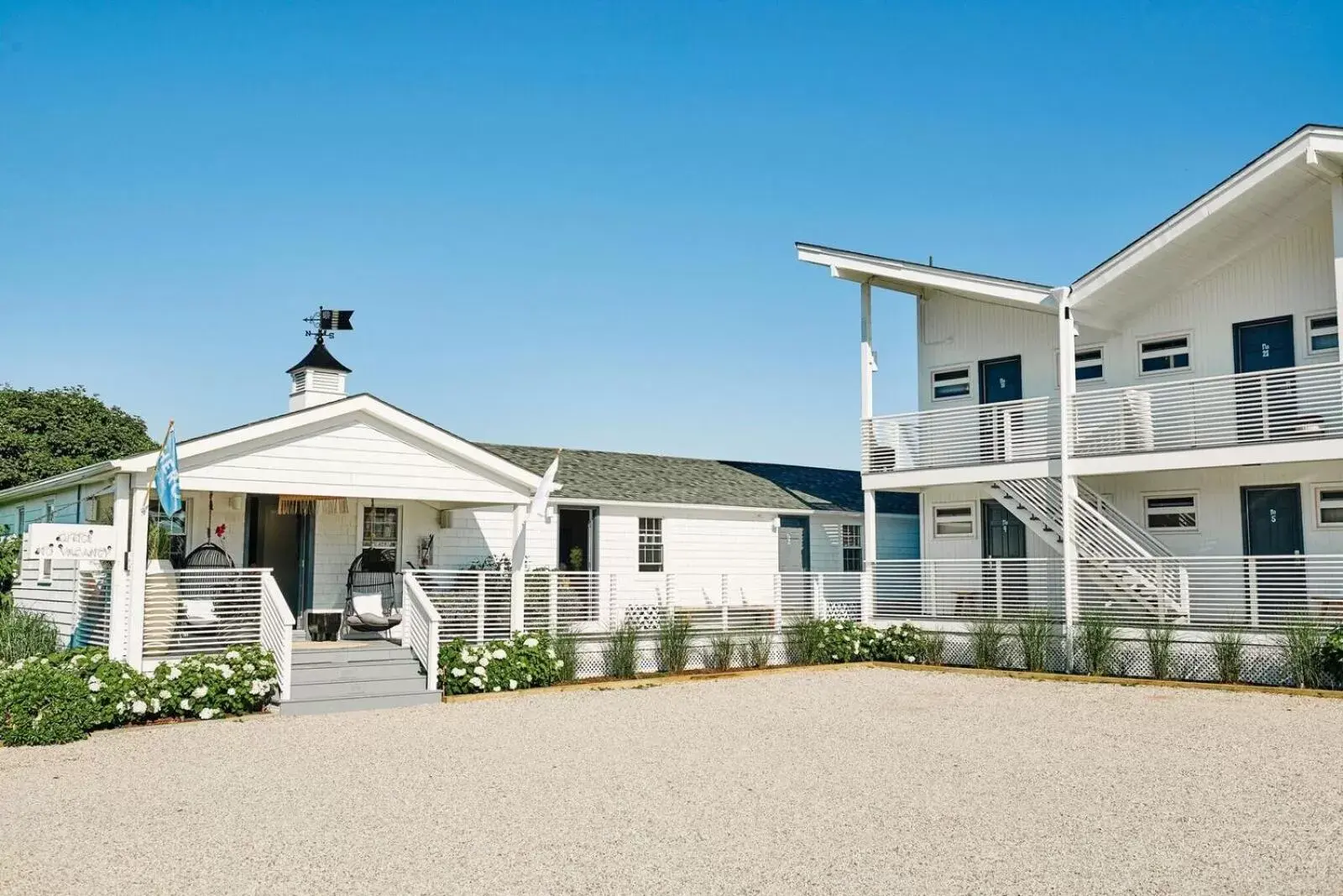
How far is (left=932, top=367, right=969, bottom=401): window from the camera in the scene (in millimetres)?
23031

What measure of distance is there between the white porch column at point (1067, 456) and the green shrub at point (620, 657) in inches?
279

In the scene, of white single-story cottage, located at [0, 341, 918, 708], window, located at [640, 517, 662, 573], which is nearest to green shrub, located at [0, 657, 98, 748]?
white single-story cottage, located at [0, 341, 918, 708]

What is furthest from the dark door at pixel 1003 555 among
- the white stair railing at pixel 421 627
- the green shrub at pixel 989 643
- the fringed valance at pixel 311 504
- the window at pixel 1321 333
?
the fringed valance at pixel 311 504

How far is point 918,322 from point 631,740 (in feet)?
46.0

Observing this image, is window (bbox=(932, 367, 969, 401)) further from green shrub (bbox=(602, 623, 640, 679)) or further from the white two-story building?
green shrub (bbox=(602, 623, 640, 679))

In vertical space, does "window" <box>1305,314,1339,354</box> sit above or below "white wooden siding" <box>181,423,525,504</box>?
above

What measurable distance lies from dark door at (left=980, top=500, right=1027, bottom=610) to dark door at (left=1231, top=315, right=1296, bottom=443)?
14.1 ft

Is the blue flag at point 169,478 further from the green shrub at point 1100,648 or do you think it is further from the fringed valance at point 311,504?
the green shrub at point 1100,648

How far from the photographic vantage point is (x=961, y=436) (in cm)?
2159

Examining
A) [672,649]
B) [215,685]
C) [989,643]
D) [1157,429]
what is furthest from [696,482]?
[215,685]

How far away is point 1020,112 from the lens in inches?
703

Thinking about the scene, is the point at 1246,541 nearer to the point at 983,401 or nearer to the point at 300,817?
the point at 983,401

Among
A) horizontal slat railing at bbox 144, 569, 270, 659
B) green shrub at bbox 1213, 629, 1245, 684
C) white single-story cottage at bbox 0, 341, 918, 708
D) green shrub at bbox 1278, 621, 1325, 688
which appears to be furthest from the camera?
green shrub at bbox 1213, 629, 1245, 684

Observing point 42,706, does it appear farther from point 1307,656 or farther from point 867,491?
point 1307,656
